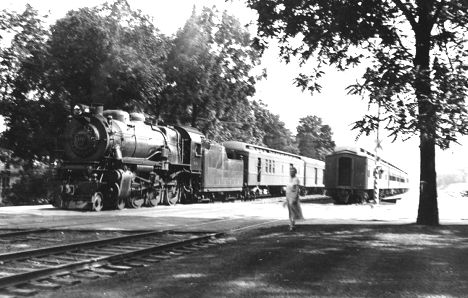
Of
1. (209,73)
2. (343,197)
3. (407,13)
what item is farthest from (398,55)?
(209,73)

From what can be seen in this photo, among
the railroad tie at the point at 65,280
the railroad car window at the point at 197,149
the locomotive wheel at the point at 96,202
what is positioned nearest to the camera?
the railroad tie at the point at 65,280

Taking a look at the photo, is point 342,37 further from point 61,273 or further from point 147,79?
point 147,79

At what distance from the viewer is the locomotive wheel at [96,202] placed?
18.0 metres

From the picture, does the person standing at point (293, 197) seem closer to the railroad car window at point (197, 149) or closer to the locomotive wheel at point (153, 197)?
the locomotive wheel at point (153, 197)

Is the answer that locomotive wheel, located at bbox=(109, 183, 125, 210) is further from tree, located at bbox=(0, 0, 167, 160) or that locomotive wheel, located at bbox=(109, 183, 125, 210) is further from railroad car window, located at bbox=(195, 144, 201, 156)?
tree, located at bbox=(0, 0, 167, 160)

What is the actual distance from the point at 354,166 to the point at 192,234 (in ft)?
59.9

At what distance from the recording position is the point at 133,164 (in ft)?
65.3

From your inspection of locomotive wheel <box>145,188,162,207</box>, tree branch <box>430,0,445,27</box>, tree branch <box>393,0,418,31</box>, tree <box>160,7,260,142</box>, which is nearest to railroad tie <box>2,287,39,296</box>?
tree branch <box>430,0,445,27</box>

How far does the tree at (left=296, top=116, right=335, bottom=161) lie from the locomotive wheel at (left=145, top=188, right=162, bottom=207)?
80067mm

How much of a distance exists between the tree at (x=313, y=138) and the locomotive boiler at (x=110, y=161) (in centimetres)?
8085

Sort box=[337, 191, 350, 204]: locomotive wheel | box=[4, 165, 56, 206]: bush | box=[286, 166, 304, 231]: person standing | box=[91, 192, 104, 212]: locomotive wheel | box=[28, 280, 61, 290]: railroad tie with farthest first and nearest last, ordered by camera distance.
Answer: box=[4, 165, 56, 206]: bush < box=[337, 191, 350, 204]: locomotive wheel < box=[91, 192, 104, 212]: locomotive wheel < box=[286, 166, 304, 231]: person standing < box=[28, 280, 61, 290]: railroad tie

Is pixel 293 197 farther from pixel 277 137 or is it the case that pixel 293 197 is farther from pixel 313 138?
pixel 313 138

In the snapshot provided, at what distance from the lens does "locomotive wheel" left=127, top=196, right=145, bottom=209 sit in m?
20.2

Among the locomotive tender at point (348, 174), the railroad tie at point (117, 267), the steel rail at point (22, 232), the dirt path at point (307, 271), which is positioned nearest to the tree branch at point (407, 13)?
the dirt path at point (307, 271)
